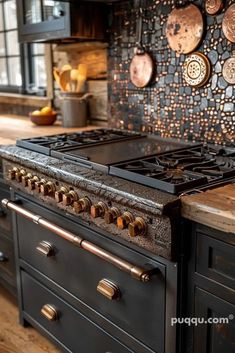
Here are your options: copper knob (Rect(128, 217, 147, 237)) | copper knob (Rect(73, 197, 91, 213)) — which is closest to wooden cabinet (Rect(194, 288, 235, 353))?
copper knob (Rect(128, 217, 147, 237))

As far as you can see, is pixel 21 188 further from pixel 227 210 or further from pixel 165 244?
pixel 227 210

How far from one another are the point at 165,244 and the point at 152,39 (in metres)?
1.23

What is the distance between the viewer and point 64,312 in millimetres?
1844

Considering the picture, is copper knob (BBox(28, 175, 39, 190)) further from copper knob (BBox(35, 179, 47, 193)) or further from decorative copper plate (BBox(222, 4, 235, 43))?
decorative copper plate (BBox(222, 4, 235, 43))

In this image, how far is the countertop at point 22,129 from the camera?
2287mm

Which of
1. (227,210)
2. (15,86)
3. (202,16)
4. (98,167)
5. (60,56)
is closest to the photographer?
(227,210)

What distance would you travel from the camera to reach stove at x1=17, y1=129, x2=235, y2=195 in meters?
1.33

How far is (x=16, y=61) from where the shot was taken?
11.8 feet

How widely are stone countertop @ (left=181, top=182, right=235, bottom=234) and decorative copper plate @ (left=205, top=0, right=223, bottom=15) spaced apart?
0.89m

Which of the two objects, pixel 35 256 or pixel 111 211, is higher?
pixel 111 211

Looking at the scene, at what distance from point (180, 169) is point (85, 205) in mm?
344

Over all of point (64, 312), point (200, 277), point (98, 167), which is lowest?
point (64, 312)

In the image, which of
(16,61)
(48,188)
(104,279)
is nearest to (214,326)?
(104,279)

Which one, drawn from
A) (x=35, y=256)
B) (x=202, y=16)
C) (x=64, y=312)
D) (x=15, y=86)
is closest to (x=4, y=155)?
(x=35, y=256)
